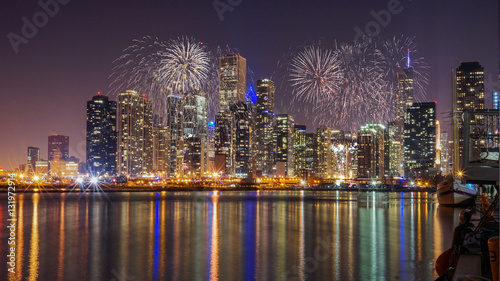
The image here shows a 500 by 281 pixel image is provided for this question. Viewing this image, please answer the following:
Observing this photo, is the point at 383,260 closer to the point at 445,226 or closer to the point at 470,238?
the point at 470,238

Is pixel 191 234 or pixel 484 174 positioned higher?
pixel 484 174

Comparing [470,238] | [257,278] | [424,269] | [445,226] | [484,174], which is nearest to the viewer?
[470,238]

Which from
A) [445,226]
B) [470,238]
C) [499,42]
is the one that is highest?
[499,42]

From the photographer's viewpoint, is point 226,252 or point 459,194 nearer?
point 226,252

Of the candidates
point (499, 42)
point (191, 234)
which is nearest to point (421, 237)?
point (191, 234)

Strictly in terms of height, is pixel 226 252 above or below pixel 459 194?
above

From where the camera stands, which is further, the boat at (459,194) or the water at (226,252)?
→ the boat at (459,194)

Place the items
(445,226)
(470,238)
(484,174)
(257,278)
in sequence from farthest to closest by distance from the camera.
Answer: (445,226)
(484,174)
(257,278)
(470,238)

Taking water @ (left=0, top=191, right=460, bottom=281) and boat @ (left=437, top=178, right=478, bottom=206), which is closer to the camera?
water @ (left=0, top=191, right=460, bottom=281)

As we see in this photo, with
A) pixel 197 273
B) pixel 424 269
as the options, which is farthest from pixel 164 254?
pixel 424 269

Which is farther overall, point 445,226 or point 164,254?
point 445,226
